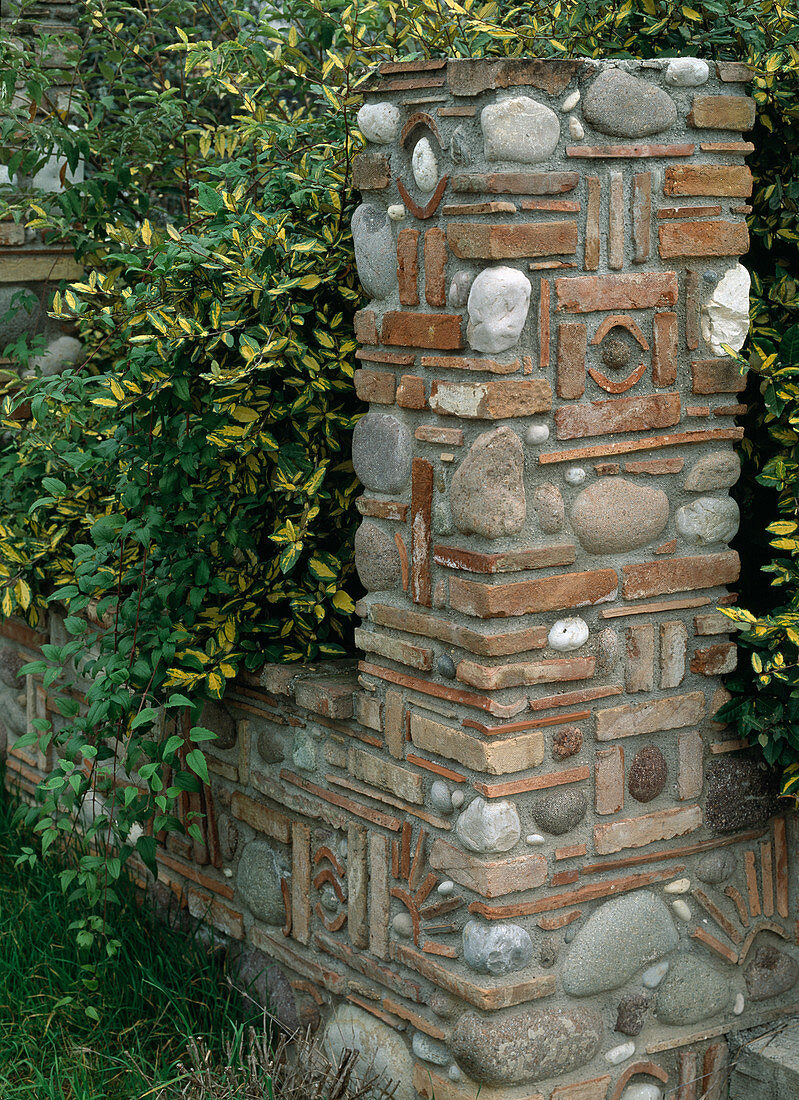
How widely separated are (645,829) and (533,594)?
1.80 ft

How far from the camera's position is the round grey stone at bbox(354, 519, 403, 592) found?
7.86 feet

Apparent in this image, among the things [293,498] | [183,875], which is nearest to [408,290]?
[293,498]

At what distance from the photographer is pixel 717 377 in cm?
235

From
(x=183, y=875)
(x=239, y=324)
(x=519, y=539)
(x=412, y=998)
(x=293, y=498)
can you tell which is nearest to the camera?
(x=519, y=539)

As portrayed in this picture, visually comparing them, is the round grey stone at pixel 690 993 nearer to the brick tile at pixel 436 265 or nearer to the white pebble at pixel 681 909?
the white pebble at pixel 681 909

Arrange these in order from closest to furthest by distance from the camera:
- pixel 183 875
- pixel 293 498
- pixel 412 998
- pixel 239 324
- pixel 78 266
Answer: pixel 412 998, pixel 239 324, pixel 293 498, pixel 183 875, pixel 78 266

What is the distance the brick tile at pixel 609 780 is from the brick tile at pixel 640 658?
125 millimetres

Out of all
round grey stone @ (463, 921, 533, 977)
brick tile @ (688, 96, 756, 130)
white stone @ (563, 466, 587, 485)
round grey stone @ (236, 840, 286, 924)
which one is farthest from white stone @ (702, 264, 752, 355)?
round grey stone @ (236, 840, 286, 924)

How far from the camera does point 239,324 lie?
2549 millimetres

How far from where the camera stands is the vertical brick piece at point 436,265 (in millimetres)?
2186

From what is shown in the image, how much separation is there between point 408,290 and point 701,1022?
1.57 metres

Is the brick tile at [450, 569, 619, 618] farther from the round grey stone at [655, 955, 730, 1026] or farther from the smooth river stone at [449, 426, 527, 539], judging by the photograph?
the round grey stone at [655, 955, 730, 1026]

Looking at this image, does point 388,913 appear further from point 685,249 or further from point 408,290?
point 685,249

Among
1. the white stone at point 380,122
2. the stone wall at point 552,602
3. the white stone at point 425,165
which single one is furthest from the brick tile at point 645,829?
the white stone at point 380,122
